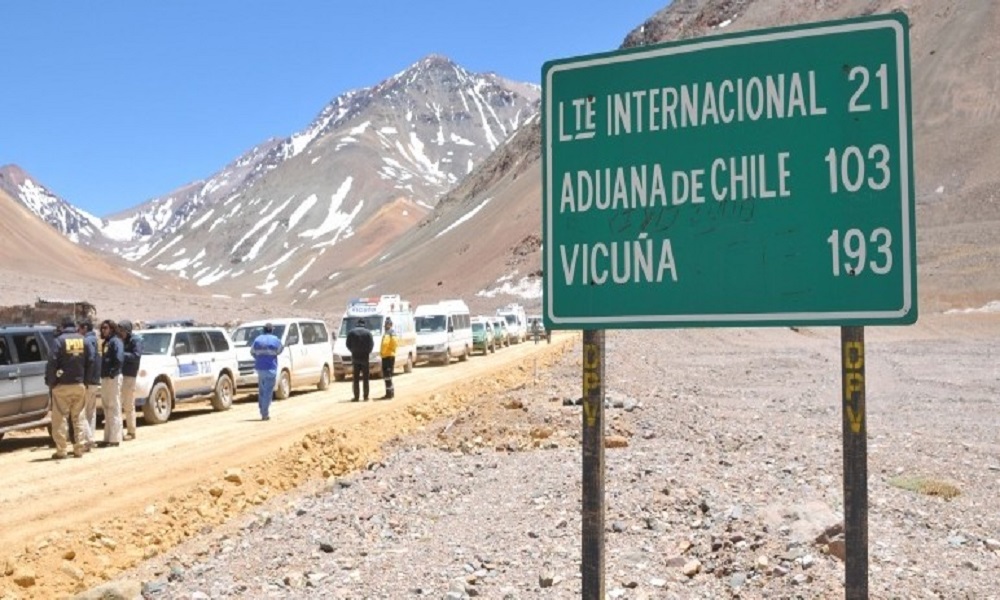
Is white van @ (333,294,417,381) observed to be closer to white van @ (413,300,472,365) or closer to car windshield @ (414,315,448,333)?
white van @ (413,300,472,365)

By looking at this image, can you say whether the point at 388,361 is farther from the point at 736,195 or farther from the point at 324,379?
the point at 736,195

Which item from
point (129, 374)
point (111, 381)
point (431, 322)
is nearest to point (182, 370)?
point (129, 374)

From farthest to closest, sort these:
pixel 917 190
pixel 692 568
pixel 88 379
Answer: pixel 917 190, pixel 88 379, pixel 692 568

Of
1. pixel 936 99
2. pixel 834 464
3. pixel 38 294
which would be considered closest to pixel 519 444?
pixel 834 464

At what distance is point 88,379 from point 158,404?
163 inches

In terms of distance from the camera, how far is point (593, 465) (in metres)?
3.35

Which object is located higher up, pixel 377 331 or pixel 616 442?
pixel 377 331

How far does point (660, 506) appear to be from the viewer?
309 inches

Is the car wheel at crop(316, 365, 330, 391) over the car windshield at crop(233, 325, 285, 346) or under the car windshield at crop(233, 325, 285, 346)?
under

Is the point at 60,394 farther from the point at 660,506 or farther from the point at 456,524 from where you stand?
the point at 660,506

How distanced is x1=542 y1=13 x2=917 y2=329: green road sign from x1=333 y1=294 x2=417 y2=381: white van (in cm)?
2430

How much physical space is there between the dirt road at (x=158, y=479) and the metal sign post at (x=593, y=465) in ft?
18.1

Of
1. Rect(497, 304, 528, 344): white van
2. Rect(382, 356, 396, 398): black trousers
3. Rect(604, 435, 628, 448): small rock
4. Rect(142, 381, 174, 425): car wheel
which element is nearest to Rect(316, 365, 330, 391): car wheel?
Rect(382, 356, 396, 398): black trousers

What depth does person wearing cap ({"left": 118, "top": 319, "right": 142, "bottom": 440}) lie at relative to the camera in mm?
15281
